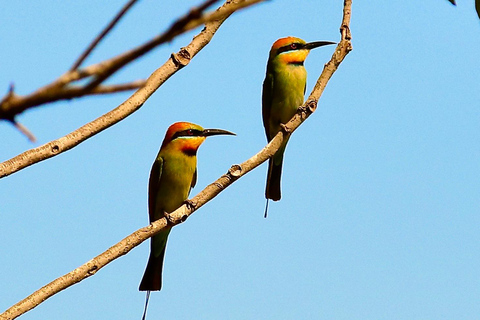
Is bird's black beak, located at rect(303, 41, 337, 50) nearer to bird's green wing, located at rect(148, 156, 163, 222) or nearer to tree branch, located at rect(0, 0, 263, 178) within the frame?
bird's green wing, located at rect(148, 156, 163, 222)

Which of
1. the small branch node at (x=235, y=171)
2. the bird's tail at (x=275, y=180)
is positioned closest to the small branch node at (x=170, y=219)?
the small branch node at (x=235, y=171)

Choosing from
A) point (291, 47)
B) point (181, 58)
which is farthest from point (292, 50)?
point (181, 58)

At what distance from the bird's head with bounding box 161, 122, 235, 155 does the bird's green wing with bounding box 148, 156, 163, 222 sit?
0.35 feet

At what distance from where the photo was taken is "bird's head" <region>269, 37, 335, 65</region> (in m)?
3.61

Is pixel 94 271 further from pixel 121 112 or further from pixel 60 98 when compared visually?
pixel 60 98

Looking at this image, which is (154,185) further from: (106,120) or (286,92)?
(106,120)

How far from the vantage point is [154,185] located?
3.38 meters

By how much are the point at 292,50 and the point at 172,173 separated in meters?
1.00

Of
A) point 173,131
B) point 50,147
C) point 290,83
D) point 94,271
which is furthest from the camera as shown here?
point 290,83

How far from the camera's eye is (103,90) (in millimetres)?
376

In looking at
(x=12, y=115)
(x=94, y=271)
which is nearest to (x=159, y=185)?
(x=94, y=271)

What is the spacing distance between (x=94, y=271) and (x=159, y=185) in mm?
1845

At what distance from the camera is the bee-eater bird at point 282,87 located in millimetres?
3600

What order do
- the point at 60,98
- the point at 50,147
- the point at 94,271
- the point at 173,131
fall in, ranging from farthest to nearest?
the point at 173,131, the point at 94,271, the point at 50,147, the point at 60,98
